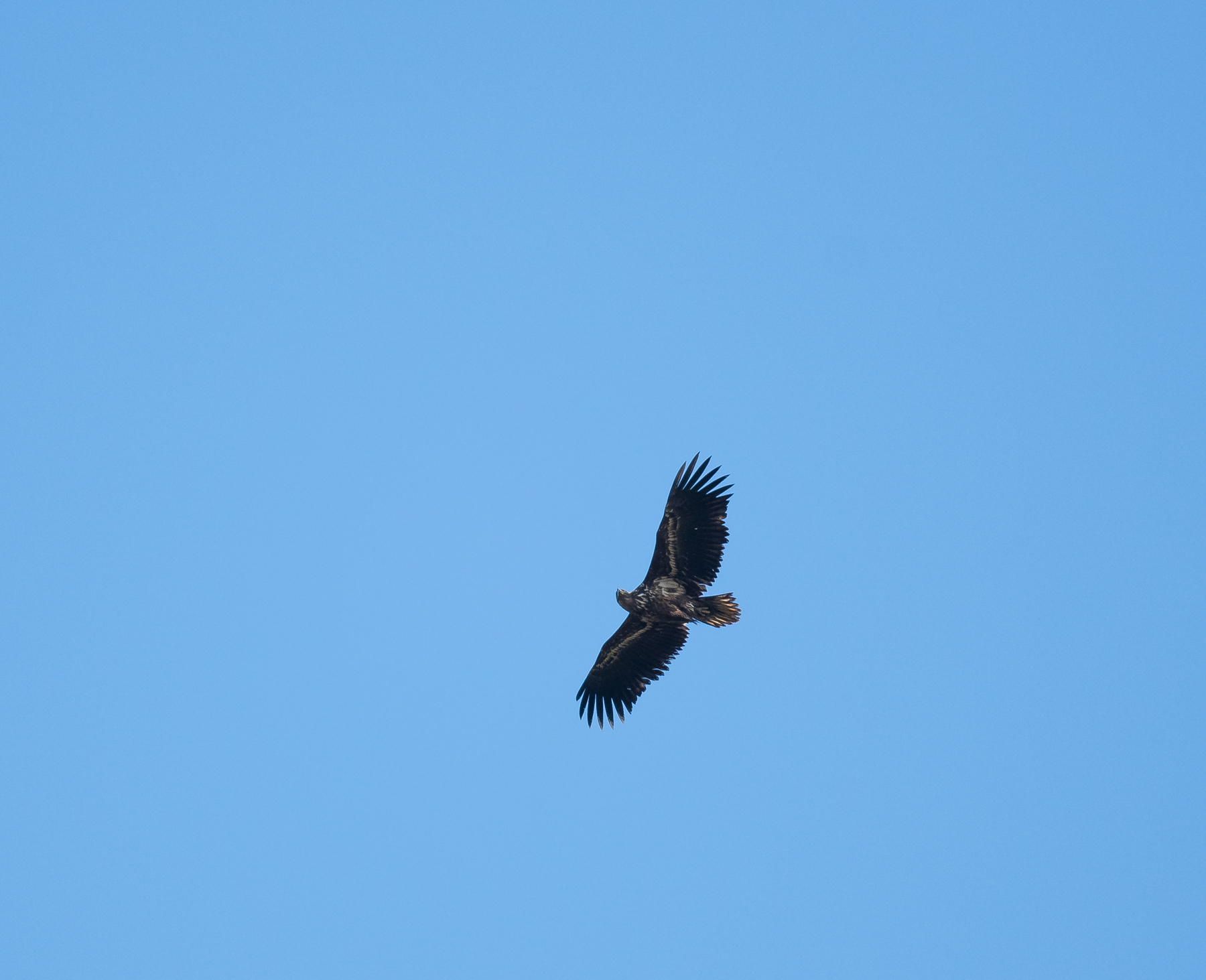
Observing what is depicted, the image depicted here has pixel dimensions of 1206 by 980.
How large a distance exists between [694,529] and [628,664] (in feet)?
10.4

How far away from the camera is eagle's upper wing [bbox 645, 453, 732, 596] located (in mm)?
19516

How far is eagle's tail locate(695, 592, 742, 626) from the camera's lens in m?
19.3

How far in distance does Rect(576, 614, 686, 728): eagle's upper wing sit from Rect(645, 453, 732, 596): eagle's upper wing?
1315 mm

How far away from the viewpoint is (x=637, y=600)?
20.1 meters

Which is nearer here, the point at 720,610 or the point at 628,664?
the point at 720,610

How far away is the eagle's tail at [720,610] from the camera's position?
63.5 feet

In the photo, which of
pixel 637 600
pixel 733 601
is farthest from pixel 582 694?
pixel 733 601

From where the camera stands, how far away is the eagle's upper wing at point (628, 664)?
68.1ft

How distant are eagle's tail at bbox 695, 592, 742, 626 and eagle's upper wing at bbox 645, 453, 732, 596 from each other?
1.04ft

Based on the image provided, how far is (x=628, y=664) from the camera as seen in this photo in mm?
21203

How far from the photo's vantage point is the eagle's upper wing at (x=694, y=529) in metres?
19.5

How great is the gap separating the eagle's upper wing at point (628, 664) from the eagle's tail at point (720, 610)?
1039 millimetres

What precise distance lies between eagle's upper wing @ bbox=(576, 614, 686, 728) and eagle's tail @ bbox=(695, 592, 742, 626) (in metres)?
1.04

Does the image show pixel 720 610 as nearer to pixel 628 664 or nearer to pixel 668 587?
pixel 668 587
